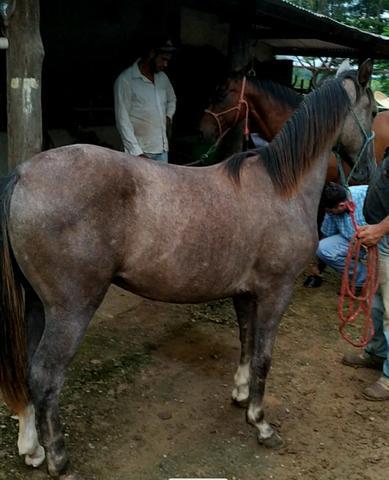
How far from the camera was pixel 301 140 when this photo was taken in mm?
2941

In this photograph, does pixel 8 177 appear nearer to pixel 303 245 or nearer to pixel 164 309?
pixel 303 245

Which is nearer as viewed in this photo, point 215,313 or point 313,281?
point 215,313

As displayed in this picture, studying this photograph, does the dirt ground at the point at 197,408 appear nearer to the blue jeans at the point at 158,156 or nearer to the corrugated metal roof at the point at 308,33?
the blue jeans at the point at 158,156

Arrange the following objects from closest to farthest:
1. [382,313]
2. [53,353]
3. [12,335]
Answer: [53,353]
[12,335]
[382,313]

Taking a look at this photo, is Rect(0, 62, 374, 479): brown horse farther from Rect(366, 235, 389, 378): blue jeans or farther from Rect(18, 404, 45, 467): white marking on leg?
Rect(366, 235, 389, 378): blue jeans

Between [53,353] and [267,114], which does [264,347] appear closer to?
[53,353]

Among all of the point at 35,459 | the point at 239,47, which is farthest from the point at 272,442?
the point at 239,47

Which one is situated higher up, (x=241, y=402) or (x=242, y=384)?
(x=242, y=384)

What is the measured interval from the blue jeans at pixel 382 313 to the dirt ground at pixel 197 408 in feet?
0.65

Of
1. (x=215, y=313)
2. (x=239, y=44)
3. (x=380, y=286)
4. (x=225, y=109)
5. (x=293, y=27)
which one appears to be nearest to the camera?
(x=380, y=286)

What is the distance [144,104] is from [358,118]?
2.27m

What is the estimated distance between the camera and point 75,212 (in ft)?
7.66

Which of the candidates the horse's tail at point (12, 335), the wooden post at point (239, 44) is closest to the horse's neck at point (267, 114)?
the wooden post at point (239, 44)

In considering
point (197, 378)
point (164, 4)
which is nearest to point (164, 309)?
point (197, 378)
